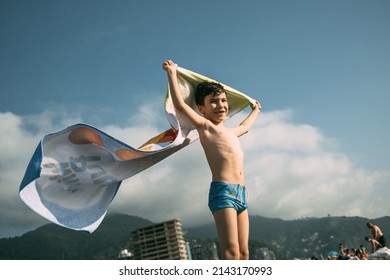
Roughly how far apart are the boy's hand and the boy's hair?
488mm

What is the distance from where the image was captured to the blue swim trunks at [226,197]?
3645 millimetres

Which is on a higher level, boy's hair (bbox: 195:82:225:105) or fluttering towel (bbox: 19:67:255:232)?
boy's hair (bbox: 195:82:225:105)

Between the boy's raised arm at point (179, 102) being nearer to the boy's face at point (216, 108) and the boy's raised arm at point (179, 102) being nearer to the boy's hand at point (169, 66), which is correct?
the boy's hand at point (169, 66)

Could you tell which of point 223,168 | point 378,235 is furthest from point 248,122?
point 378,235

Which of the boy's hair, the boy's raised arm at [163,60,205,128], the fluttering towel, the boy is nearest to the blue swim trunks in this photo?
the boy

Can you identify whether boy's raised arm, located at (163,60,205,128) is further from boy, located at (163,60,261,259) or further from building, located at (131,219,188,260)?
building, located at (131,219,188,260)

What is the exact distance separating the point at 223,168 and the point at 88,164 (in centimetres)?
182

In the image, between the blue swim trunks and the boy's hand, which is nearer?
the blue swim trunks

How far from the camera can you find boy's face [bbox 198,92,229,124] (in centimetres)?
436

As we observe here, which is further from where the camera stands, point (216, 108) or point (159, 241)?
point (159, 241)

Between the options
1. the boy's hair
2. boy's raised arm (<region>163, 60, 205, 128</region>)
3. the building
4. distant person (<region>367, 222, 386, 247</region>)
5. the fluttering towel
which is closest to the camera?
boy's raised arm (<region>163, 60, 205, 128</region>)

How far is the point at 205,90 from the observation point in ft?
15.0

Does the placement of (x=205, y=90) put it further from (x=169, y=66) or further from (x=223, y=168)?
(x=223, y=168)
